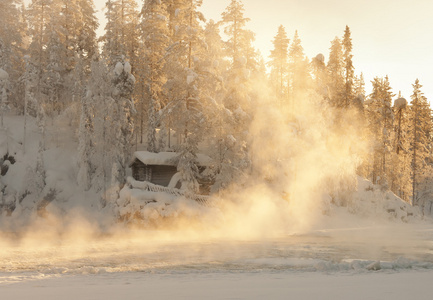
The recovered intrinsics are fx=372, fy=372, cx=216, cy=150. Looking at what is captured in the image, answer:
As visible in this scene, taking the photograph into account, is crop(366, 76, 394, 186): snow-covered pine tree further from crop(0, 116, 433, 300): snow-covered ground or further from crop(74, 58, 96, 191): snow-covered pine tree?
crop(74, 58, 96, 191): snow-covered pine tree

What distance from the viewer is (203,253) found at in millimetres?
15430

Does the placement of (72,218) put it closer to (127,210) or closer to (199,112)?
(127,210)

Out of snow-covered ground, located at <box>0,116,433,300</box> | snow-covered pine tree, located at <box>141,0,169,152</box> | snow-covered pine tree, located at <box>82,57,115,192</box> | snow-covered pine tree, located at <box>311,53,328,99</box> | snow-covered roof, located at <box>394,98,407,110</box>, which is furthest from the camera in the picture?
snow-covered roof, located at <box>394,98,407,110</box>

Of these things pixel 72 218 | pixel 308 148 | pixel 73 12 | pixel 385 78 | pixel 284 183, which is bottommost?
pixel 72 218

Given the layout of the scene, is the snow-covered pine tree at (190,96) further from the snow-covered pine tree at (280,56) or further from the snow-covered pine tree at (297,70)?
the snow-covered pine tree at (280,56)

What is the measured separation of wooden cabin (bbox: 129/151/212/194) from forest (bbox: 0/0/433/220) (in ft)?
3.11

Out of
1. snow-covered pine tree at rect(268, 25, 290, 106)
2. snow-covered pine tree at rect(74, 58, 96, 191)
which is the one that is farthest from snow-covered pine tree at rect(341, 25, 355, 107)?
snow-covered pine tree at rect(74, 58, 96, 191)

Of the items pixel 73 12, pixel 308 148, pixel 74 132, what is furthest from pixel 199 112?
pixel 73 12

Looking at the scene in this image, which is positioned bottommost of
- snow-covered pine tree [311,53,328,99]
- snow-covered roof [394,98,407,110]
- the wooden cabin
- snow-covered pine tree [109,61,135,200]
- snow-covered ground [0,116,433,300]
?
snow-covered ground [0,116,433,300]

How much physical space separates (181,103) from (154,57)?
9.13m

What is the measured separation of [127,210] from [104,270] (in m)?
17.0

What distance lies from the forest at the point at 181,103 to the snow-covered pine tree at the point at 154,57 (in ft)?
0.35

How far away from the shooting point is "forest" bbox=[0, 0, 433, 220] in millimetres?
29609

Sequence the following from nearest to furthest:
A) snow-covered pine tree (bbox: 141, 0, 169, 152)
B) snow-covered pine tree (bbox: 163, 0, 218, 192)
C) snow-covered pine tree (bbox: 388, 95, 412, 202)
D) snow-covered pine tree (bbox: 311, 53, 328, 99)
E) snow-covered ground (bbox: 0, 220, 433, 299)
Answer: snow-covered ground (bbox: 0, 220, 433, 299) → snow-covered pine tree (bbox: 163, 0, 218, 192) → snow-covered pine tree (bbox: 141, 0, 169, 152) → snow-covered pine tree (bbox: 311, 53, 328, 99) → snow-covered pine tree (bbox: 388, 95, 412, 202)
